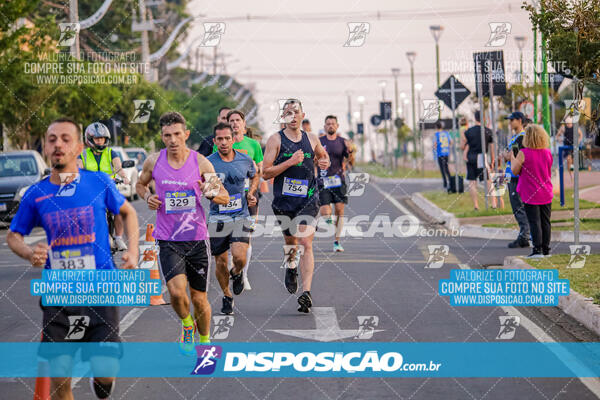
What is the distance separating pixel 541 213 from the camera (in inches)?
542

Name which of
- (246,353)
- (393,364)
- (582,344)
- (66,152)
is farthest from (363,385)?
(66,152)

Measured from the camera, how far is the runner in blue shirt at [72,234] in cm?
553

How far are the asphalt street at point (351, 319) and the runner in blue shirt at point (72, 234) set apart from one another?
1382 mm

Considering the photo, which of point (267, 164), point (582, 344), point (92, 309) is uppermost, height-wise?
point (267, 164)

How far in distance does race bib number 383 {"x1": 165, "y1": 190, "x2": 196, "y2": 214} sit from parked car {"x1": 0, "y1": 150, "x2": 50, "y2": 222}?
1538cm

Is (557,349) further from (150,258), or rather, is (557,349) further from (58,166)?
(150,258)

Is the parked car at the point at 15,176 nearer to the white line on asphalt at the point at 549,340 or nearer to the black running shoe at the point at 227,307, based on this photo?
the black running shoe at the point at 227,307

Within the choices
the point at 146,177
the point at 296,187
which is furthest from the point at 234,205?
the point at 146,177

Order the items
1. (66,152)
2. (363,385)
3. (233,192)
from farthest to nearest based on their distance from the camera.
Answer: (233,192), (363,385), (66,152)

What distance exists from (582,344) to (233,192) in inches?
148

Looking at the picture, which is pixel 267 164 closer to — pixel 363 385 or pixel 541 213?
pixel 363 385

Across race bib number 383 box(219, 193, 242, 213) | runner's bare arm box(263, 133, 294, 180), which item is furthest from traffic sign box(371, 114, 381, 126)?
race bib number 383 box(219, 193, 242, 213)

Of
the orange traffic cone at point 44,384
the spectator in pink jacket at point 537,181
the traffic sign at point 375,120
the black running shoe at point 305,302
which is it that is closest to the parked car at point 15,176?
the spectator in pink jacket at point 537,181

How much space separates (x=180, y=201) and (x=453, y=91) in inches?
574
